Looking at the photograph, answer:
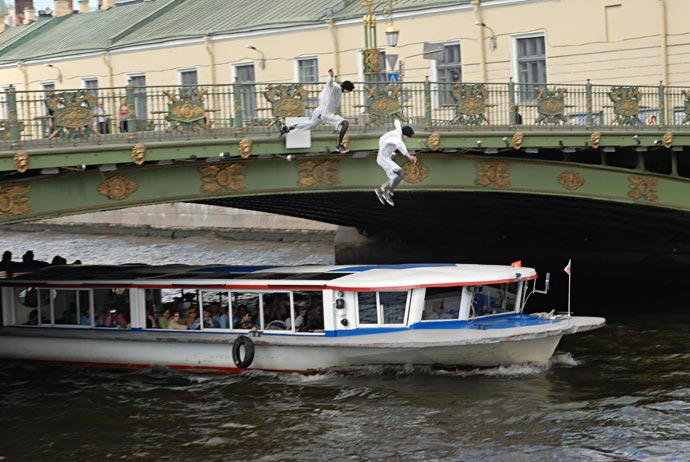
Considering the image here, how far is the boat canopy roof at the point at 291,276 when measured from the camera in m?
25.8

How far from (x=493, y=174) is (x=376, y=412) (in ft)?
24.6

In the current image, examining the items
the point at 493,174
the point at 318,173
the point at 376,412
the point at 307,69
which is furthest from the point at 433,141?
the point at 307,69

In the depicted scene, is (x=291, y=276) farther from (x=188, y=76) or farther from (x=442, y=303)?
(x=188, y=76)

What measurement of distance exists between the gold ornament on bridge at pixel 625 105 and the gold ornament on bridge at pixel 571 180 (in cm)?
149

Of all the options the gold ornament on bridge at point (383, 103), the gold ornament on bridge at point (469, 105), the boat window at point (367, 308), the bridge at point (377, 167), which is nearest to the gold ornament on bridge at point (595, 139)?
the bridge at point (377, 167)

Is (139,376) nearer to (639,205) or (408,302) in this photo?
(408,302)

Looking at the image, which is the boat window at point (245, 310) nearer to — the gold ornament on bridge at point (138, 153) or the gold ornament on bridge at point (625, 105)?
the gold ornament on bridge at point (138, 153)

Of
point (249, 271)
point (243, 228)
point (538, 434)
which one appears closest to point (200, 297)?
point (249, 271)

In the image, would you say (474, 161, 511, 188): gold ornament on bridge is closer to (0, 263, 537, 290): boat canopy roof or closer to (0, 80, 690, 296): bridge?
(0, 80, 690, 296): bridge

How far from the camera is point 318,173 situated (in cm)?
2639

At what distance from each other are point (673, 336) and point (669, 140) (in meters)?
4.39

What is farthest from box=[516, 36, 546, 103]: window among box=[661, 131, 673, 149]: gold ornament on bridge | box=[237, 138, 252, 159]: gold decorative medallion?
box=[237, 138, 252, 159]: gold decorative medallion

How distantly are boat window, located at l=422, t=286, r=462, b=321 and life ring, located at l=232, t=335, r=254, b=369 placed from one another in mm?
3515

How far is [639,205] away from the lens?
100 ft
